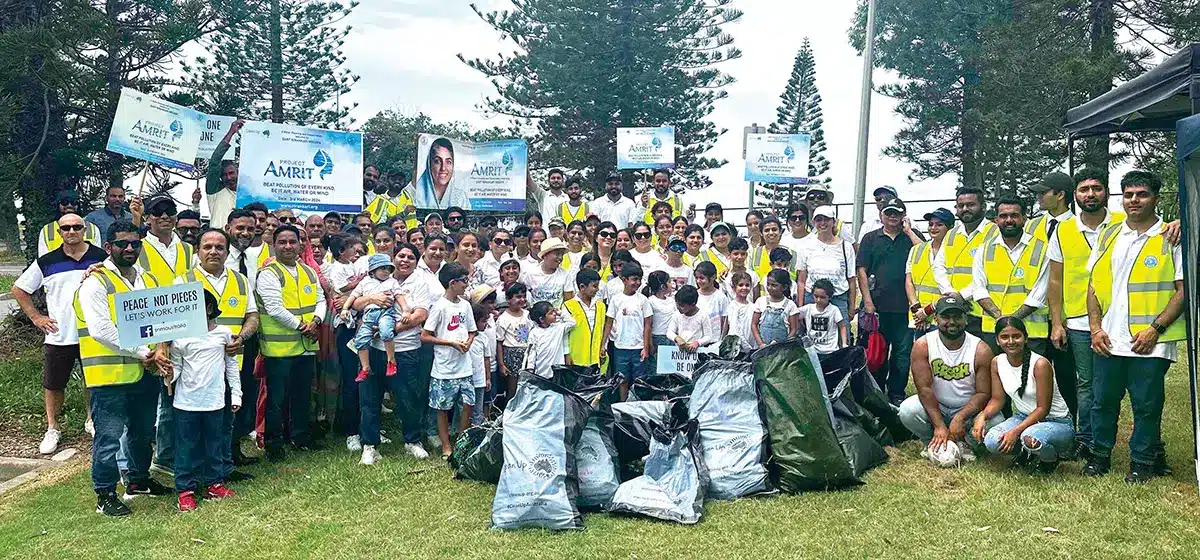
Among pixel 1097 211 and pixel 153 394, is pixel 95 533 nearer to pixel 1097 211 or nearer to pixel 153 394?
pixel 153 394

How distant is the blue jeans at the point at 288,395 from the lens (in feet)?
20.4

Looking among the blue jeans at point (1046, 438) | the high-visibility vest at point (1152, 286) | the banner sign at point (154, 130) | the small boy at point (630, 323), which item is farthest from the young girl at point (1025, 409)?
the banner sign at point (154, 130)

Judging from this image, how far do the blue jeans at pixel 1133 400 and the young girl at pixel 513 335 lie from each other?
3804mm

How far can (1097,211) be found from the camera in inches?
223

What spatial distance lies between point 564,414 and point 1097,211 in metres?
3.64

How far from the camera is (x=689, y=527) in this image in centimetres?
478

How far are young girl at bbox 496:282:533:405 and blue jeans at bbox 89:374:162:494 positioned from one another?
94.0 inches

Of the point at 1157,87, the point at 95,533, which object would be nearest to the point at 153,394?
the point at 95,533

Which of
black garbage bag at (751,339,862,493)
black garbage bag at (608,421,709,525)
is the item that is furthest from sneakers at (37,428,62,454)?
black garbage bag at (751,339,862,493)

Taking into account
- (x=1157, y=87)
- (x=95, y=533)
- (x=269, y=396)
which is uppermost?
(x=1157, y=87)

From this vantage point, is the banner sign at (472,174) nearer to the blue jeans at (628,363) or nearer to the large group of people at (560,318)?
the large group of people at (560,318)

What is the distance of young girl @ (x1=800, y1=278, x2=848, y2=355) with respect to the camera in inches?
279

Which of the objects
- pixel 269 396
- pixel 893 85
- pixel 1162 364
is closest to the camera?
pixel 1162 364

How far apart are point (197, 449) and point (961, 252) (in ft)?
18.1
